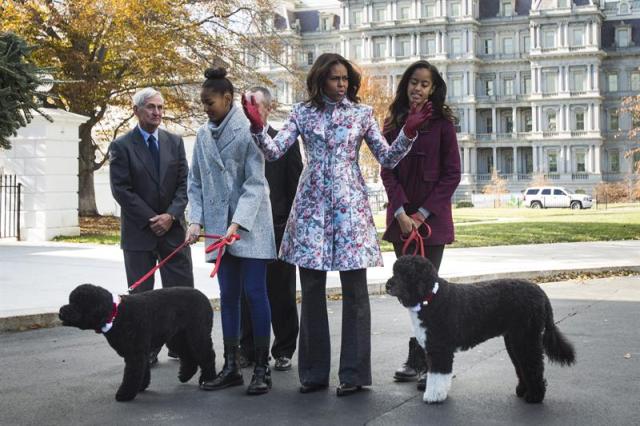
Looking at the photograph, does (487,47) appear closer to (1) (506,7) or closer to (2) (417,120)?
(1) (506,7)

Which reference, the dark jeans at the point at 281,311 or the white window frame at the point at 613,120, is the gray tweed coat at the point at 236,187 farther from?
the white window frame at the point at 613,120

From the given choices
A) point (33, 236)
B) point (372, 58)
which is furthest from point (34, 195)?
point (372, 58)

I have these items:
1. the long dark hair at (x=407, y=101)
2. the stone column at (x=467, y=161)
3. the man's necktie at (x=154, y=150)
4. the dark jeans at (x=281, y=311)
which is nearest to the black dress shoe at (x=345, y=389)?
the dark jeans at (x=281, y=311)

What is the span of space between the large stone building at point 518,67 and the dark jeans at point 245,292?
75520mm

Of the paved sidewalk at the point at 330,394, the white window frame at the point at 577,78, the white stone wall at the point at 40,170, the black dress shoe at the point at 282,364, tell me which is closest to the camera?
the paved sidewalk at the point at 330,394

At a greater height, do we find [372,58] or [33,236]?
[372,58]

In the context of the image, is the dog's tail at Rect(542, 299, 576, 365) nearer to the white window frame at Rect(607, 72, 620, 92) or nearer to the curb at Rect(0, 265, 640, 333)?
Result: the curb at Rect(0, 265, 640, 333)

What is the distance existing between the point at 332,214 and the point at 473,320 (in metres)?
1.14

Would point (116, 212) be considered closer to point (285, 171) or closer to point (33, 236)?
point (33, 236)

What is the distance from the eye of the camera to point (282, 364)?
644cm

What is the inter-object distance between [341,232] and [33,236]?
1596 cm

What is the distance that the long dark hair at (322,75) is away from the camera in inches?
215

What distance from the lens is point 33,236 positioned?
19.9 m

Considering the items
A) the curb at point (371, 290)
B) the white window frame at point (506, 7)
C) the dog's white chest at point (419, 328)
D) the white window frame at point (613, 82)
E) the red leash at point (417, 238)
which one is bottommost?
the curb at point (371, 290)
